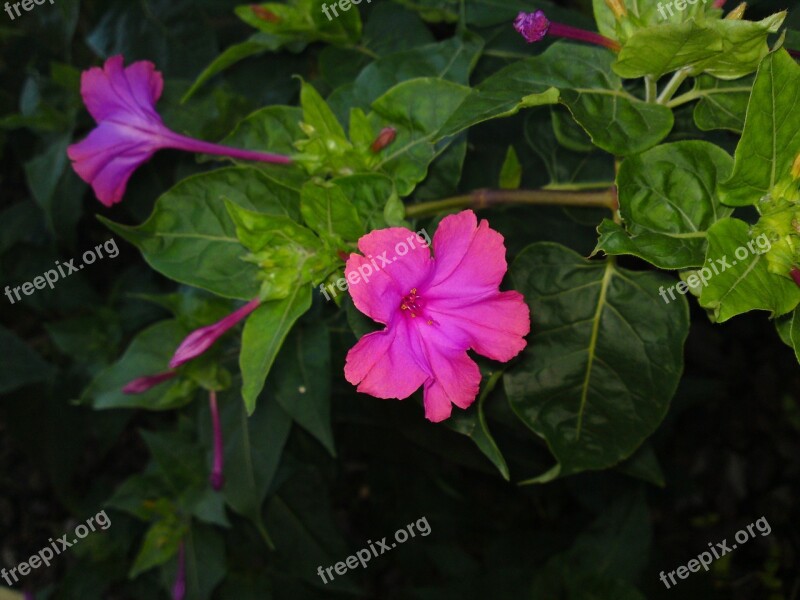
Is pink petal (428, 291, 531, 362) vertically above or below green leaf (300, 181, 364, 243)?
below

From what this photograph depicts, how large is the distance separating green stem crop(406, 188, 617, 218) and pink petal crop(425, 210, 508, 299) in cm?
34

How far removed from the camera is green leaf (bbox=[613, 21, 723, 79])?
1.05 metres

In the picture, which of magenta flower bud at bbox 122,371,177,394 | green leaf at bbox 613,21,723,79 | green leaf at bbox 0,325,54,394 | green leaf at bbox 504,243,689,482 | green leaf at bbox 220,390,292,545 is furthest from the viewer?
green leaf at bbox 0,325,54,394

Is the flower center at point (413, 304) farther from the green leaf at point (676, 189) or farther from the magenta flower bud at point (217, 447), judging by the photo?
the magenta flower bud at point (217, 447)

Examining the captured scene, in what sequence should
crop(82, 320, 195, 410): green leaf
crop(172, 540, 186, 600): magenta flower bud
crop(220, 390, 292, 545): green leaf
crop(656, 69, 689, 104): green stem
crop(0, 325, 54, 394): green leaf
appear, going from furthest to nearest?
crop(0, 325, 54, 394): green leaf
crop(172, 540, 186, 600): magenta flower bud
crop(220, 390, 292, 545): green leaf
crop(82, 320, 195, 410): green leaf
crop(656, 69, 689, 104): green stem

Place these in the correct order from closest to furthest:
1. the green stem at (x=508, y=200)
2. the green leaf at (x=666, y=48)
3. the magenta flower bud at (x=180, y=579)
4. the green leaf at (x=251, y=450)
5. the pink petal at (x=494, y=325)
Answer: the green leaf at (x=666, y=48) < the pink petal at (x=494, y=325) < the green stem at (x=508, y=200) < the green leaf at (x=251, y=450) < the magenta flower bud at (x=180, y=579)

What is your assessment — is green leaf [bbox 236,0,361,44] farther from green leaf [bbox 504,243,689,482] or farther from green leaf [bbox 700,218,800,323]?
green leaf [bbox 700,218,800,323]

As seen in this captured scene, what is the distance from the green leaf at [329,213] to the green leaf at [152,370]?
0.60 meters

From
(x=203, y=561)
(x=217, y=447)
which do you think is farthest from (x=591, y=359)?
(x=203, y=561)

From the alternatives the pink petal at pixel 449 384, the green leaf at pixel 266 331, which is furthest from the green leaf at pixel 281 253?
the pink petal at pixel 449 384

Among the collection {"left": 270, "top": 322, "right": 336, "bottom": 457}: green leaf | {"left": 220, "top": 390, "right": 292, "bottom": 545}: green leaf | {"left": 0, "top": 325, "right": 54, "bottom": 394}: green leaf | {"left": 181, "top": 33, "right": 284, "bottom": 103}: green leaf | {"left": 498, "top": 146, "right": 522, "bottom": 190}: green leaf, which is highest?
{"left": 181, "top": 33, "right": 284, "bottom": 103}: green leaf

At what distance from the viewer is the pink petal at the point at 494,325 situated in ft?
3.81

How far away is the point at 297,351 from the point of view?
1.77 metres

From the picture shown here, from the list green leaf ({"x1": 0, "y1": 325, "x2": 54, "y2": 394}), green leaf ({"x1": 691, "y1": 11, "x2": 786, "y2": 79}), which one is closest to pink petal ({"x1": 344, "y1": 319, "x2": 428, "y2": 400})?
green leaf ({"x1": 691, "y1": 11, "x2": 786, "y2": 79})
